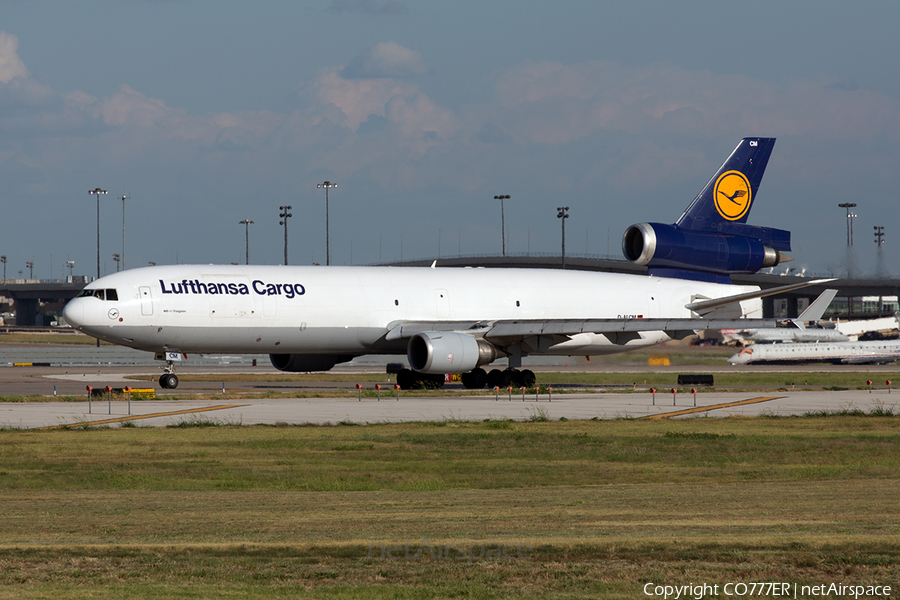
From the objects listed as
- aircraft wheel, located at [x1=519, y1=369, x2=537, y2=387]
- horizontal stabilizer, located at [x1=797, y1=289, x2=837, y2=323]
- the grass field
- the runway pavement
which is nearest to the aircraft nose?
the runway pavement

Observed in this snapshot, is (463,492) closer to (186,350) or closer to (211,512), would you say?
(211,512)

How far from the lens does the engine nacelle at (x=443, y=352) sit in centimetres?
3859

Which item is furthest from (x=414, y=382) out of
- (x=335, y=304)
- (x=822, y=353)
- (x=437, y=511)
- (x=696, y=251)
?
(x=822, y=353)

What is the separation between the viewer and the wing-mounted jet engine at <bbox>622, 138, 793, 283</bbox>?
1881 inches

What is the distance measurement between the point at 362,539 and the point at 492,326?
100ft

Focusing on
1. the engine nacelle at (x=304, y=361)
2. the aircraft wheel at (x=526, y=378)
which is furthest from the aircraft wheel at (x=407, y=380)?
the aircraft wheel at (x=526, y=378)

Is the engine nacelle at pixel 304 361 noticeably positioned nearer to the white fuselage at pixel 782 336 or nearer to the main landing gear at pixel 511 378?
the main landing gear at pixel 511 378

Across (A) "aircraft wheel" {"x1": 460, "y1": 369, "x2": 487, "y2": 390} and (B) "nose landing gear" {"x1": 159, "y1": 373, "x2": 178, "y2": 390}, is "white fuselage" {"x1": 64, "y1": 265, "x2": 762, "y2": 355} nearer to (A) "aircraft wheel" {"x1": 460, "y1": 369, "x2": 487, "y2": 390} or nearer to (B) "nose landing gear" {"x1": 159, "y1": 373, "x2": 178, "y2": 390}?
(B) "nose landing gear" {"x1": 159, "y1": 373, "x2": 178, "y2": 390}

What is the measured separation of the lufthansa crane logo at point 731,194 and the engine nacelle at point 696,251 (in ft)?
2.76

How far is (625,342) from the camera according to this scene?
4356 cm

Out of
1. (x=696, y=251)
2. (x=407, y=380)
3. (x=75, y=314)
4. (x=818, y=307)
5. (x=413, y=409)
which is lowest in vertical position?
(x=413, y=409)

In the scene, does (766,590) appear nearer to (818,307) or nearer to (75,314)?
(75,314)

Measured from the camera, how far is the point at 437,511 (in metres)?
13.5

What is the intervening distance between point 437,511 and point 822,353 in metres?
68.7
